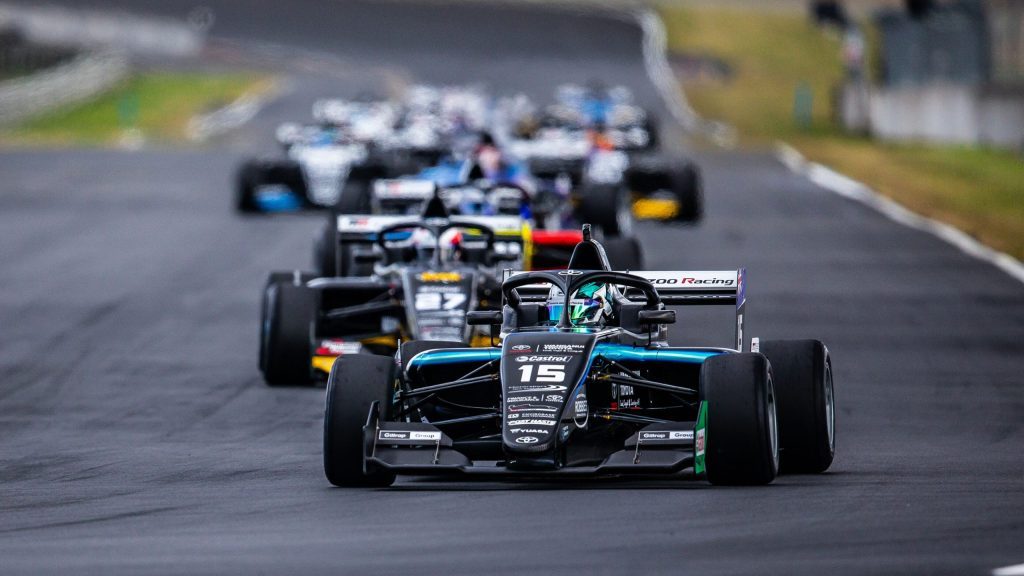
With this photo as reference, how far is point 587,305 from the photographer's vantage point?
12219 millimetres

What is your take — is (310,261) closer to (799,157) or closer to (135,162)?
(135,162)

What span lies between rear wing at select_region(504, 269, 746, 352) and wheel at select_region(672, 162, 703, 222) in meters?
18.3

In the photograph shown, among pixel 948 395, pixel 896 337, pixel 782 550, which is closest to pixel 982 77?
pixel 896 337

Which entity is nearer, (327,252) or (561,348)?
(561,348)

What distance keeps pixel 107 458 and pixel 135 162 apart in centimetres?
3094

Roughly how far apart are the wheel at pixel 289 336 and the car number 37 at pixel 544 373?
19.7 ft

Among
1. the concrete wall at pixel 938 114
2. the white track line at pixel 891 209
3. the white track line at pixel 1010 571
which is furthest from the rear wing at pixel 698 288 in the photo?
the concrete wall at pixel 938 114

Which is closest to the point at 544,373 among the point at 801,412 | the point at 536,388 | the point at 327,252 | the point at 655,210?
the point at 536,388

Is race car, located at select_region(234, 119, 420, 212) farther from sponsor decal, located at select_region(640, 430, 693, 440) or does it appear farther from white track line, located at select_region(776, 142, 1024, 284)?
sponsor decal, located at select_region(640, 430, 693, 440)

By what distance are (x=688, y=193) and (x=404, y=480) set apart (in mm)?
20519

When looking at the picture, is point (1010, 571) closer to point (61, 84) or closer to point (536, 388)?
point (536, 388)

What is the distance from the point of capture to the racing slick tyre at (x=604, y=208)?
25734mm

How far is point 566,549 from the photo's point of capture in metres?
8.93

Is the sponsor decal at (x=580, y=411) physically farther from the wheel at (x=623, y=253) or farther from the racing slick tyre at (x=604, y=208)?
the racing slick tyre at (x=604, y=208)
